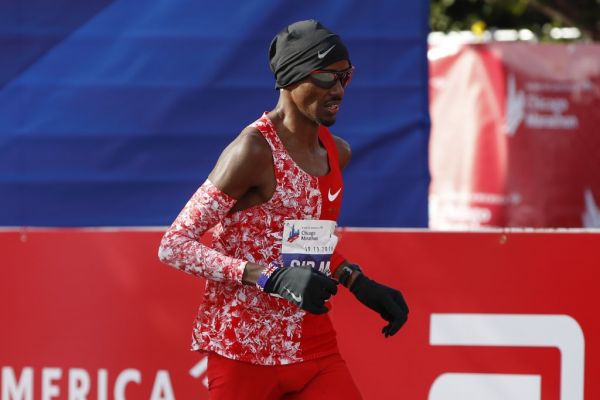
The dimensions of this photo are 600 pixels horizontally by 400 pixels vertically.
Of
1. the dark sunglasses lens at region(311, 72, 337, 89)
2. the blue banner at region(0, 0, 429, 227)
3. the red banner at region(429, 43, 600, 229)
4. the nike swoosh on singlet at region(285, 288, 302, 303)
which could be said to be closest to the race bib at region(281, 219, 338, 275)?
the nike swoosh on singlet at region(285, 288, 302, 303)

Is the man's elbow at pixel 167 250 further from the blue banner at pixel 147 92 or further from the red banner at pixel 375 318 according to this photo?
the blue banner at pixel 147 92

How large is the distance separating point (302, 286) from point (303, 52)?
770 millimetres

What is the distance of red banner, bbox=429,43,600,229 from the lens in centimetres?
1132

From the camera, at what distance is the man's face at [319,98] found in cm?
398

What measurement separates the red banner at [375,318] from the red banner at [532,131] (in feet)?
20.0

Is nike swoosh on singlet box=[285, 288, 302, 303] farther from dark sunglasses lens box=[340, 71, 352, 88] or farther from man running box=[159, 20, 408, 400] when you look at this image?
dark sunglasses lens box=[340, 71, 352, 88]

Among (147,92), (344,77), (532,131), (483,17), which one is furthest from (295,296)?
(483,17)

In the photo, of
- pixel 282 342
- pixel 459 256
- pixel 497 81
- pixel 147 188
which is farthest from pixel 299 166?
pixel 497 81

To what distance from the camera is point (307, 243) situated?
400 centimetres

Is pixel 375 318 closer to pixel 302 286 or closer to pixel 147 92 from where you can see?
pixel 302 286

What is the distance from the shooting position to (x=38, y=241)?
210 inches

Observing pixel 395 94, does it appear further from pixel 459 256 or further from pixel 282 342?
pixel 282 342

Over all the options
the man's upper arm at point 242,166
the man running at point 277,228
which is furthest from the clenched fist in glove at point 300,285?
the man's upper arm at point 242,166

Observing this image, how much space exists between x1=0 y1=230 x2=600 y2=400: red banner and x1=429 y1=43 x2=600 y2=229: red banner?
20.0 feet
